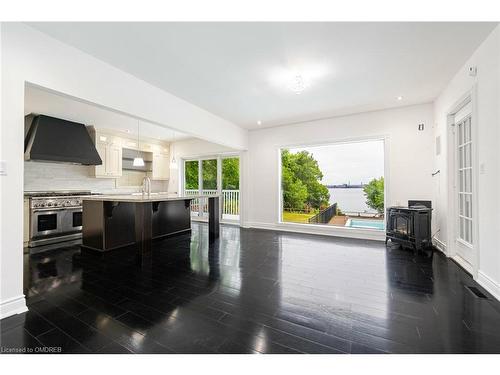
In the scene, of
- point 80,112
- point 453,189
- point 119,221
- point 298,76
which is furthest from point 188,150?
point 453,189

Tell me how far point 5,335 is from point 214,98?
3638 millimetres

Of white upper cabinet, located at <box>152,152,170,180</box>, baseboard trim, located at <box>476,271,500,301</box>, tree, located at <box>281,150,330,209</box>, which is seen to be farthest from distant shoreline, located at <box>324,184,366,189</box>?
white upper cabinet, located at <box>152,152,170,180</box>

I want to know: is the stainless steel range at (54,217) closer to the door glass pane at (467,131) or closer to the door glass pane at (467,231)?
the door glass pane at (467,231)

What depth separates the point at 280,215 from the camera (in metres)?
5.59

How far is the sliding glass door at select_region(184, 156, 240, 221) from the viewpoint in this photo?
21.7ft

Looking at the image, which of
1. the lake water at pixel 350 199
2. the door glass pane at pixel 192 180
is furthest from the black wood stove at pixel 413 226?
the door glass pane at pixel 192 180

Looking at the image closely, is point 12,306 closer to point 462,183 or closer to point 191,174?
point 462,183

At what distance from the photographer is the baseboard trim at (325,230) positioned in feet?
14.7

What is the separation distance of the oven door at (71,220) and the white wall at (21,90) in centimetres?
304

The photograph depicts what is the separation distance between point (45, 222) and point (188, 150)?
3882 millimetres

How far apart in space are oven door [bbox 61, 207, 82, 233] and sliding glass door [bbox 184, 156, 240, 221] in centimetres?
310

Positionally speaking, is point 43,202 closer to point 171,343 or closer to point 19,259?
A: point 19,259

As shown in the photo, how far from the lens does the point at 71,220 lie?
460 cm

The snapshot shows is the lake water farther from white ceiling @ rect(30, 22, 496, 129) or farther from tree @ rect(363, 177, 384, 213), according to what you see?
white ceiling @ rect(30, 22, 496, 129)
